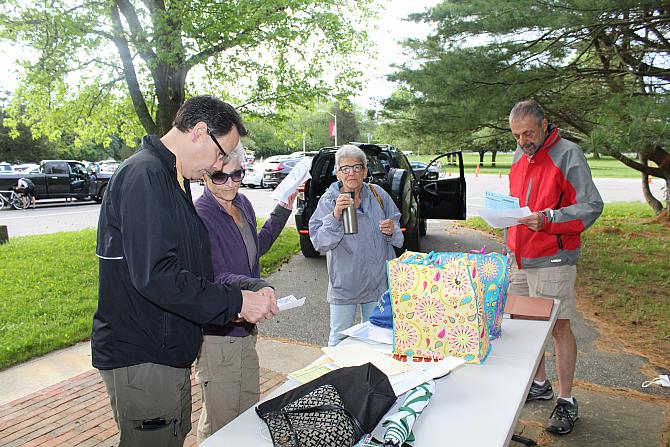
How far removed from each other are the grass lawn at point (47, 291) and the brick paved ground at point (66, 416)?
91cm

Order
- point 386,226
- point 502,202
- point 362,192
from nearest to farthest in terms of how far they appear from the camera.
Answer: point 502,202, point 386,226, point 362,192

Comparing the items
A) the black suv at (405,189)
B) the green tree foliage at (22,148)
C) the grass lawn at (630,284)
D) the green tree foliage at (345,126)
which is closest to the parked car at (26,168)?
the green tree foliage at (22,148)

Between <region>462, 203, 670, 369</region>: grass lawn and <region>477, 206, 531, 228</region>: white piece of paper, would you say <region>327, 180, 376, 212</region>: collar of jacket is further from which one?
<region>462, 203, 670, 369</region>: grass lawn

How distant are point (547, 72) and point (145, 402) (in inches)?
239

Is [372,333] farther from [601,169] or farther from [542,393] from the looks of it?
[601,169]

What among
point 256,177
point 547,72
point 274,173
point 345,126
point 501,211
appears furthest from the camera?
point 345,126

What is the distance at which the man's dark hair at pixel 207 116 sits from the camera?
179 centimetres

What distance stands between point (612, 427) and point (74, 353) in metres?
4.49

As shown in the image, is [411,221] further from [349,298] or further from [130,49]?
[130,49]

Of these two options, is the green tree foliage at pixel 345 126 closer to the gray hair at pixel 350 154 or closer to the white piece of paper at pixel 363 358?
the gray hair at pixel 350 154

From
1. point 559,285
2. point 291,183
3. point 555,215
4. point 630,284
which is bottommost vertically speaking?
point 630,284

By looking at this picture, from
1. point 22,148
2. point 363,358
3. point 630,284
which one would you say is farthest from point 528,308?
point 22,148

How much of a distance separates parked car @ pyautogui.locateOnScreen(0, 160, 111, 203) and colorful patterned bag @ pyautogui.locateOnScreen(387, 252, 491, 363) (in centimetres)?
1764

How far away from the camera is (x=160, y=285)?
1.57 metres
